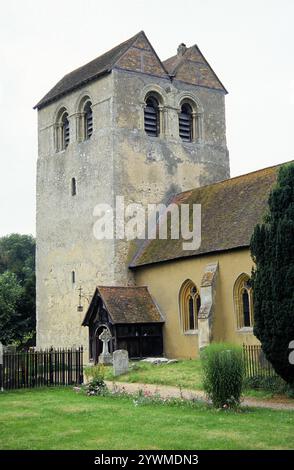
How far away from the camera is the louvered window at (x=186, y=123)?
1458 inches

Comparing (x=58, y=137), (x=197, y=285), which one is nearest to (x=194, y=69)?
(x=58, y=137)

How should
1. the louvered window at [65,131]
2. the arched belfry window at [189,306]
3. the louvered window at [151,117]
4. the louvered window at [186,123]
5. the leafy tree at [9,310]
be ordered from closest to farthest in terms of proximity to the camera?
1. the arched belfry window at [189,306]
2. the louvered window at [151,117]
3. the louvered window at [186,123]
4. the louvered window at [65,131]
5. the leafy tree at [9,310]

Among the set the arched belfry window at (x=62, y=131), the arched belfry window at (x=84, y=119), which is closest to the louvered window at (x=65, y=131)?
the arched belfry window at (x=62, y=131)

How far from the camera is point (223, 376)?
15.9 meters

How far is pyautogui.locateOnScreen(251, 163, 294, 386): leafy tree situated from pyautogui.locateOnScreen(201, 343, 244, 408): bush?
7.74ft

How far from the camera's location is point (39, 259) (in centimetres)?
3862

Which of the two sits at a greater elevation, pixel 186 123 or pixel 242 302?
pixel 186 123

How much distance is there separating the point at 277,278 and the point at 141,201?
16.2 metres

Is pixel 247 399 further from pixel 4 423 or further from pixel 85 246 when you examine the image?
pixel 85 246

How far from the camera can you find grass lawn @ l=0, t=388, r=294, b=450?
37.6 ft

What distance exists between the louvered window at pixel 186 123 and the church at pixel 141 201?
0.07m

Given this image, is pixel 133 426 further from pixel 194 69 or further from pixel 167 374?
pixel 194 69

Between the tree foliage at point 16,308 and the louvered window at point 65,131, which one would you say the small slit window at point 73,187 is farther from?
the tree foliage at point 16,308

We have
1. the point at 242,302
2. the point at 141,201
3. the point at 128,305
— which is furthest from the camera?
the point at 141,201
